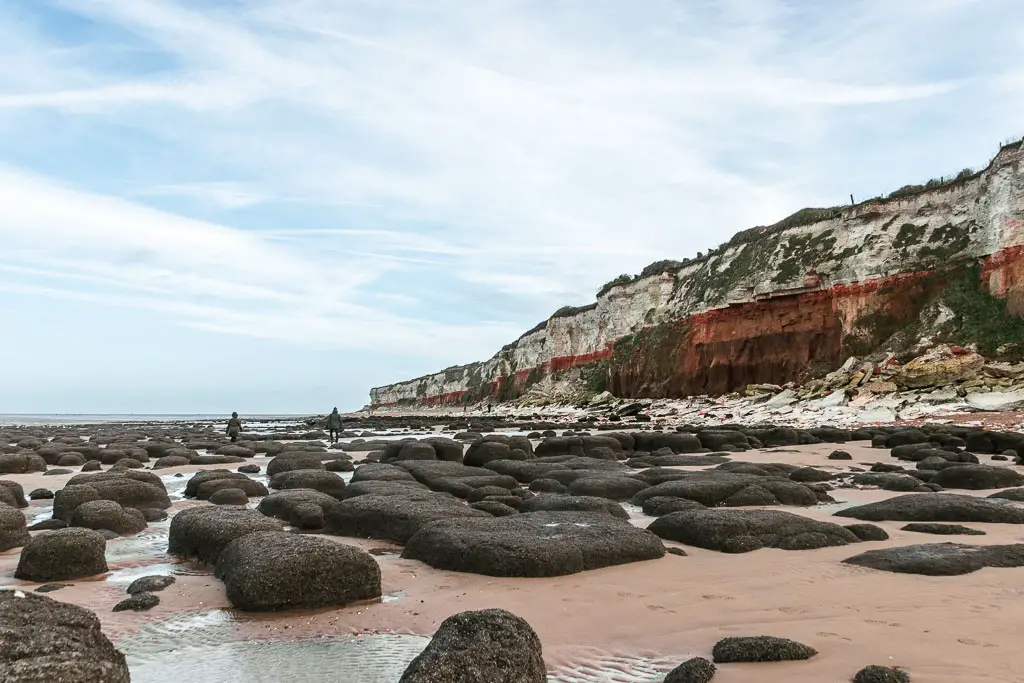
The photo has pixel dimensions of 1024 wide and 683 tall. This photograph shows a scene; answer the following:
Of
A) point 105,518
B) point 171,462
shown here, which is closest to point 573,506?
point 105,518

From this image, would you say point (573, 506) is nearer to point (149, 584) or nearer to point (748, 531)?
point (748, 531)

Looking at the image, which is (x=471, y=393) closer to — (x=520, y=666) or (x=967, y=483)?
(x=967, y=483)

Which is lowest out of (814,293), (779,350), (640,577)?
(640,577)

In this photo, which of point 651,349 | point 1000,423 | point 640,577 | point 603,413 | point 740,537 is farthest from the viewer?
point 651,349

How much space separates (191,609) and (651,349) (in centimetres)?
4527

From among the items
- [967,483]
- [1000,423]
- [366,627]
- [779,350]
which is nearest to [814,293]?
[779,350]

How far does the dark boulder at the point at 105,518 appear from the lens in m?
8.29

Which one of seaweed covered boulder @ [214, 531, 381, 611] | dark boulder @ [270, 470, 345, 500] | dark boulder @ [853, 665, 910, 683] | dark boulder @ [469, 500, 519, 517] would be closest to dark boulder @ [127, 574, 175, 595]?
seaweed covered boulder @ [214, 531, 381, 611]

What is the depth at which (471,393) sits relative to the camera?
9362 centimetres

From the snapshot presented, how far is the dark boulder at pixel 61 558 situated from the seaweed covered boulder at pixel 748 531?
5.61m

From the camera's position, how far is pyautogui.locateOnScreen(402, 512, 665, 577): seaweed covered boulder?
618 cm

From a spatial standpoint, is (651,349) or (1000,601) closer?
(1000,601)

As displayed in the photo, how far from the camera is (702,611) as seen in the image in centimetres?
507

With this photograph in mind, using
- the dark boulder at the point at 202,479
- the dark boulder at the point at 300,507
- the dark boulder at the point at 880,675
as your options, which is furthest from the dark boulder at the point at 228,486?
the dark boulder at the point at 880,675
